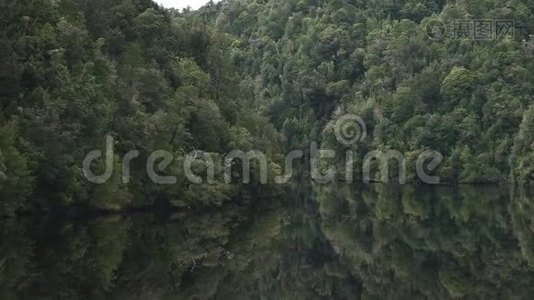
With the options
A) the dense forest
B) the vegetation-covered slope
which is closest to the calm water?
the dense forest

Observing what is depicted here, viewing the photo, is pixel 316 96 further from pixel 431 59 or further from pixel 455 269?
pixel 455 269

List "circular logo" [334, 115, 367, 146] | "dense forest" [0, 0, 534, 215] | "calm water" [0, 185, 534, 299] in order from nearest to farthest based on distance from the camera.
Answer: "calm water" [0, 185, 534, 299]
"dense forest" [0, 0, 534, 215]
"circular logo" [334, 115, 367, 146]

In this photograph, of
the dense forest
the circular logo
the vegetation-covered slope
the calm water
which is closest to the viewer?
the calm water

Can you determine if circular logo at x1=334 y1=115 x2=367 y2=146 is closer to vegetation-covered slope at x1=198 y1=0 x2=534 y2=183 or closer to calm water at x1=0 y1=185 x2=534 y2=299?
vegetation-covered slope at x1=198 y1=0 x2=534 y2=183

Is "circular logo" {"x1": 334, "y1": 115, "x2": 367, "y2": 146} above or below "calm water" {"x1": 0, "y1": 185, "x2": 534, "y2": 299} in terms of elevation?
above

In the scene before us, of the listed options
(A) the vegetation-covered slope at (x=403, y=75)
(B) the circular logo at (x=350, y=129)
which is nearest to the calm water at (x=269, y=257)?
(A) the vegetation-covered slope at (x=403, y=75)

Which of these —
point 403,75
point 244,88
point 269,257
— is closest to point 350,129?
point 403,75
